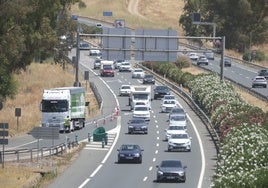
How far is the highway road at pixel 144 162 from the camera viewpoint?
45125 millimetres

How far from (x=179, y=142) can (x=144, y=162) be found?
5.42m

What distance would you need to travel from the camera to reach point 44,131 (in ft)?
165

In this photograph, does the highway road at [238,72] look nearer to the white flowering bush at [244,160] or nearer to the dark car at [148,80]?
the dark car at [148,80]

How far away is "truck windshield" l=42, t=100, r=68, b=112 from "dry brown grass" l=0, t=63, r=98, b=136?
11.6ft

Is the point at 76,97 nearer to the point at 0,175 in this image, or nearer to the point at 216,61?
the point at 0,175

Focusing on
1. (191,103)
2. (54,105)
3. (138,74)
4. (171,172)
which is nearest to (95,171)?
(171,172)

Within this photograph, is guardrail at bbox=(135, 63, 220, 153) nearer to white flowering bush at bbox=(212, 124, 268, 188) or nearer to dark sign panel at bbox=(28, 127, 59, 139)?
dark sign panel at bbox=(28, 127, 59, 139)

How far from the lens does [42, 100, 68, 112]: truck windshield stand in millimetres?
66438

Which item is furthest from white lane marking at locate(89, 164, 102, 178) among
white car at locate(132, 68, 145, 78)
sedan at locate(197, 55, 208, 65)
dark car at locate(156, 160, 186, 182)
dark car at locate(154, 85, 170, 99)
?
sedan at locate(197, 55, 208, 65)

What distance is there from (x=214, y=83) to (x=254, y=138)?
41.2 metres

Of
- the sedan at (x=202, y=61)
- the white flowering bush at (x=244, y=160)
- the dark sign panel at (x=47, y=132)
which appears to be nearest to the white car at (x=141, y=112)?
the dark sign panel at (x=47, y=132)

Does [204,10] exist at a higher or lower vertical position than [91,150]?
higher

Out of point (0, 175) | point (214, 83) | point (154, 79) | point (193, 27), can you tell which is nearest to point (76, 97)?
point (214, 83)

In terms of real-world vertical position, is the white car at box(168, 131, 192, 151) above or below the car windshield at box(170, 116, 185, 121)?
below
